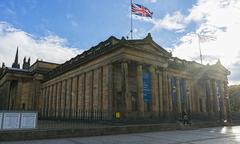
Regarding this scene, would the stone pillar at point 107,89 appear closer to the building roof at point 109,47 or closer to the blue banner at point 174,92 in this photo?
the building roof at point 109,47

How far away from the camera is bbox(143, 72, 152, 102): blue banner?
2956cm

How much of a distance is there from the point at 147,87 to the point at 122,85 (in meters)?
5.26

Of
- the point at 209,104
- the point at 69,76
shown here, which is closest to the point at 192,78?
the point at 209,104

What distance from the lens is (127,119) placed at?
938 inches

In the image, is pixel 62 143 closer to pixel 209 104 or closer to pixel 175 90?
pixel 175 90

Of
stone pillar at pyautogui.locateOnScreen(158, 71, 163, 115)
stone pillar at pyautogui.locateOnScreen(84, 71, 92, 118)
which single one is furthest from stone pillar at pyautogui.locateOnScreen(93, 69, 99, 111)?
stone pillar at pyautogui.locateOnScreen(158, 71, 163, 115)

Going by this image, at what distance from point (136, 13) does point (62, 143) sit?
2275 centimetres

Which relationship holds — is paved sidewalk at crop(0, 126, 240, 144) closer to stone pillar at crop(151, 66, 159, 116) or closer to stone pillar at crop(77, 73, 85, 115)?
stone pillar at crop(151, 66, 159, 116)

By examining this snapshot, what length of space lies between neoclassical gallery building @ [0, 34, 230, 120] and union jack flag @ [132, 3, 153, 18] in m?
3.37

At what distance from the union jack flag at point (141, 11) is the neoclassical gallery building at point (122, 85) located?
11.1 ft

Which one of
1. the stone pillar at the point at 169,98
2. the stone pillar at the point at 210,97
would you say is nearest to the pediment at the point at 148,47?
the stone pillar at the point at 169,98

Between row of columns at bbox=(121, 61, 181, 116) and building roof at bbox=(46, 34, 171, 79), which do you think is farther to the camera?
building roof at bbox=(46, 34, 171, 79)

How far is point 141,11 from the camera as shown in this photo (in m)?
30.6

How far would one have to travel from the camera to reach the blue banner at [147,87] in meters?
29.6
